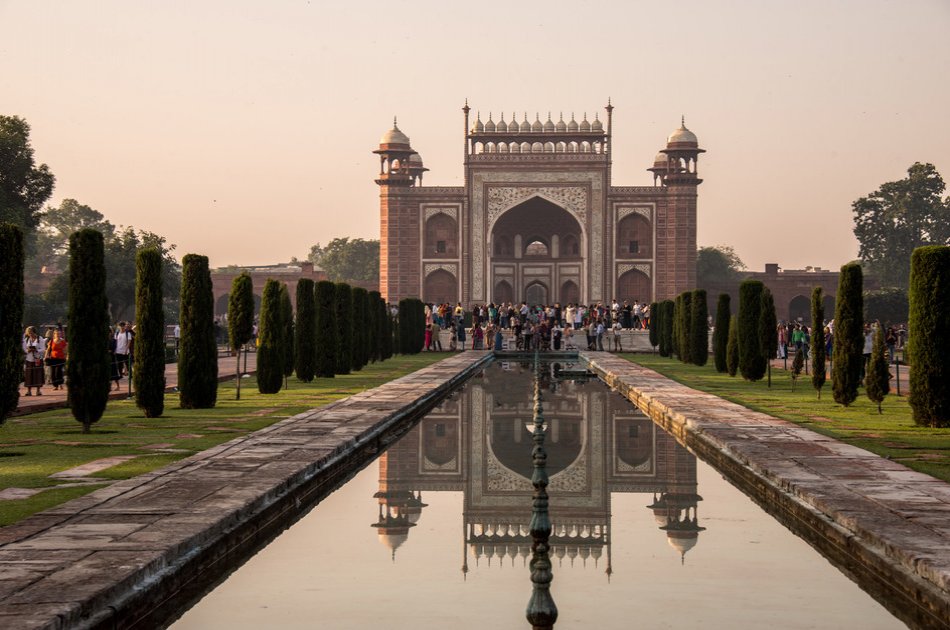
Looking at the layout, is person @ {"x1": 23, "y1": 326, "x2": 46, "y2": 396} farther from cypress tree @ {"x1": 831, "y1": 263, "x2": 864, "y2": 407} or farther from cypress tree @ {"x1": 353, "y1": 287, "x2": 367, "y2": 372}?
→ cypress tree @ {"x1": 831, "y1": 263, "x2": 864, "y2": 407}

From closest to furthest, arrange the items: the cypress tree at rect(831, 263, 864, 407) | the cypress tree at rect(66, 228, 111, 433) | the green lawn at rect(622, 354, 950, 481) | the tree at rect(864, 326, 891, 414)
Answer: the green lawn at rect(622, 354, 950, 481) → the cypress tree at rect(66, 228, 111, 433) → the tree at rect(864, 326, 891, 414) → the cypress tree at rect(831, 263, 864, 407)

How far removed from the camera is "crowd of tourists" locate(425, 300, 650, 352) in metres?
29.2

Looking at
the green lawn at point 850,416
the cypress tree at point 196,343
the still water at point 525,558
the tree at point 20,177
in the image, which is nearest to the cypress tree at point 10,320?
the still water at point 525,558

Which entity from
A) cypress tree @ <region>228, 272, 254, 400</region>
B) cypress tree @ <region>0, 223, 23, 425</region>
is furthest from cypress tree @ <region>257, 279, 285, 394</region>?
cypress tree @ <region>0, 223, 23, 425</region>

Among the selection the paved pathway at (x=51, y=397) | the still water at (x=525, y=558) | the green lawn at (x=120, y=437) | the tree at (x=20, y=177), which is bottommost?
the still water at (x=525, y=558)

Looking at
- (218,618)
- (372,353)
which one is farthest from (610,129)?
(218,618)

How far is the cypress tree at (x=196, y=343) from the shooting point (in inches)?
483

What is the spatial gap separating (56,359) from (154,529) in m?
10.8

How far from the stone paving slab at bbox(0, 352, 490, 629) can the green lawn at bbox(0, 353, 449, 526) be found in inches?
10.7

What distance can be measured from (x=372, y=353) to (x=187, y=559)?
1819cm

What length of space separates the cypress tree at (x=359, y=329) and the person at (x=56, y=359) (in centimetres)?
558

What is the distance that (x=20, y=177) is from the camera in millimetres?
29391

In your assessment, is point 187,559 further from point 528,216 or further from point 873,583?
point 528,216

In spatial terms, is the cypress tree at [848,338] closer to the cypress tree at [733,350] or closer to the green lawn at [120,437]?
the green lawn at [120,437]
